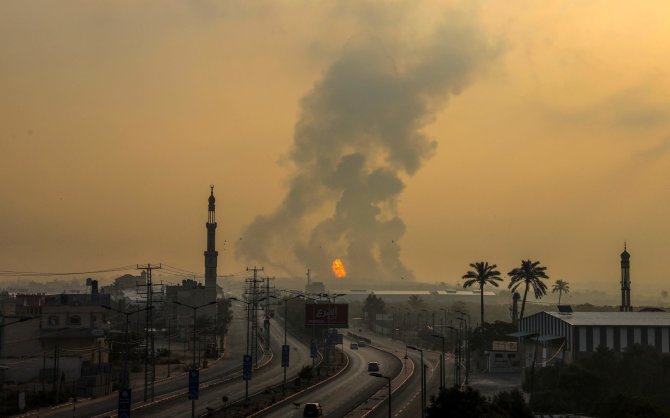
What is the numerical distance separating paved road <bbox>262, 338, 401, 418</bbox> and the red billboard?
26.0ft

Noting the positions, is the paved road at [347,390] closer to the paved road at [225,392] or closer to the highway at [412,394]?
the highway at [412,394]

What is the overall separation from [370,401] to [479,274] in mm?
82434

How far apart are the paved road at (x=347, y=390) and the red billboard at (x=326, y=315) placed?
26.0 ft

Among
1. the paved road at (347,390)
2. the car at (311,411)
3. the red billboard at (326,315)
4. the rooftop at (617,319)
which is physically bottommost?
the paved road at (347,390)

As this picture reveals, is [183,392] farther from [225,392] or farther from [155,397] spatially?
[155,397]

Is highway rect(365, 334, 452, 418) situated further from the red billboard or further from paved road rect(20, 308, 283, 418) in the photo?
paved road rect(20, 308, 283, 418)

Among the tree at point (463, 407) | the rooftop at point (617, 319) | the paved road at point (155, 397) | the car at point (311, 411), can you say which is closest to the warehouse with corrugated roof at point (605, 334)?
the rooftop at point (617, 319)

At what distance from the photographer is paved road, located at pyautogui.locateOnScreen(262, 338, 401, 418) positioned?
9144cm

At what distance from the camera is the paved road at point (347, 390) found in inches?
3600

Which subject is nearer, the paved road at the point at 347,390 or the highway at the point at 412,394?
the highway at the point at 412,394

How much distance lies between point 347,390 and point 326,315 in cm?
5322

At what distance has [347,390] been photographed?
11462 cm

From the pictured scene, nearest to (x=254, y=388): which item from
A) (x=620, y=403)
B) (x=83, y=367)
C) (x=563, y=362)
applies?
(x=83, y=367)

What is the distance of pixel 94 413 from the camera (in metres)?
88.4
